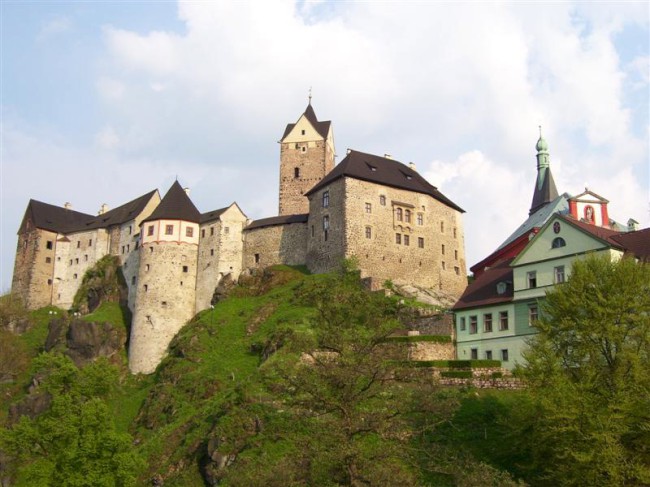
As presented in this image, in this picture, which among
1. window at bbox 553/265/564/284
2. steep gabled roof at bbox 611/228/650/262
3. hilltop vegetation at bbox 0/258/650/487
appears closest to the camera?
hilltop vegetation at bbox 0/258/650/487

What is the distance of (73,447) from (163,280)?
118 feet

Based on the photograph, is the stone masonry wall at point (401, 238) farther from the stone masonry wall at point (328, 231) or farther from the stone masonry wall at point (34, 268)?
the stone masonry wall at point (34, 268)

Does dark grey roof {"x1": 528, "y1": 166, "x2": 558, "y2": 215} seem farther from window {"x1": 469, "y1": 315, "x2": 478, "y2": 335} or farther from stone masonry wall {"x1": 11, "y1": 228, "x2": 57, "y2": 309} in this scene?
stone masonry wall {"x1": 11, "y1": 228, "x2": 57, "y2": 309}

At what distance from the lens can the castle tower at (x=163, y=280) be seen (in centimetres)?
6798

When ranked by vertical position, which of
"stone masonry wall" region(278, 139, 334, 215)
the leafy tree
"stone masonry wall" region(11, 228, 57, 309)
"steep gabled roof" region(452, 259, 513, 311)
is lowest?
the leafy tree

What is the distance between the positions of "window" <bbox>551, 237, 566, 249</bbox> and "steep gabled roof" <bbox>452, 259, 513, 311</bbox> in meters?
4.11

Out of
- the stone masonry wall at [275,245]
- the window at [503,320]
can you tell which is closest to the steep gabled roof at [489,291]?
the window at [503,320]

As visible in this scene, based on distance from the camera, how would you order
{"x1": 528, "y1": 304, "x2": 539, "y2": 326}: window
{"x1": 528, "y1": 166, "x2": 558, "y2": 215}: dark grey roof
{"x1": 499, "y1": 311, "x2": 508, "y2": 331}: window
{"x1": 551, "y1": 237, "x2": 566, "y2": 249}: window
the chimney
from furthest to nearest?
1. {"x1": 528, "y1": 166, "x2": 558, "y2": 215}: dark grey roof
2. the chimney
3. {"x1": 499, "y1": 311, "x2": 508, "y2": 331}: window
4. {"x1": 528, "y1": 304, "x2": 539, "y2": 326}: window
5. {"x1": 551, "y1": 237, "x2": 566, "y2": 249}: window

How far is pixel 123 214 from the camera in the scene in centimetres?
8431

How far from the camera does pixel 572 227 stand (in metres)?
42.1

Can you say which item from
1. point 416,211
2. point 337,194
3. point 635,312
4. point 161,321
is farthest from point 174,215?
point 635,312

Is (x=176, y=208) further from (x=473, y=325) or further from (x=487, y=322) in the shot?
(x=487, y=322)

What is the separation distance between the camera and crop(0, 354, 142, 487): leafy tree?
3509 cm

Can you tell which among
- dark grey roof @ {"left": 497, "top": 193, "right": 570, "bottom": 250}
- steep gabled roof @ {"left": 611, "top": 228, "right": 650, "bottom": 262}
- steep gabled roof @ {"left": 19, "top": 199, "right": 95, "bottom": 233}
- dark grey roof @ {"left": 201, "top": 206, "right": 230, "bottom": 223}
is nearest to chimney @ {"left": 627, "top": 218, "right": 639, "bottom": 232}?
dark grey roof @ {"left": 497, "top": 193, "right": 570, "bottom": 250}
